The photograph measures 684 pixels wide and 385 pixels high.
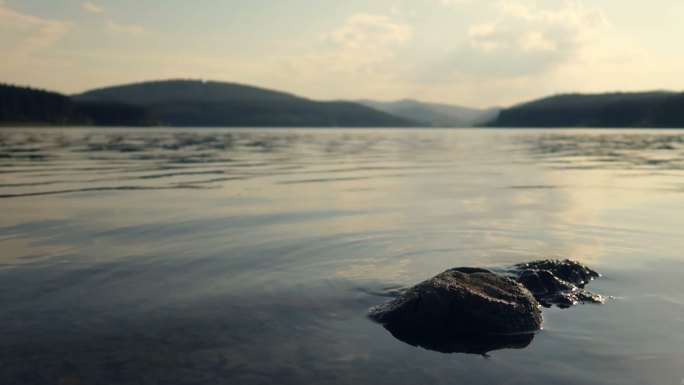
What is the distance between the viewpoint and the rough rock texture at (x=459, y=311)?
8641mm

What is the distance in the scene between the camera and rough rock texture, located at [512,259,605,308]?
1027 centimetres

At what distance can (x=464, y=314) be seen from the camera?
8.71 metres

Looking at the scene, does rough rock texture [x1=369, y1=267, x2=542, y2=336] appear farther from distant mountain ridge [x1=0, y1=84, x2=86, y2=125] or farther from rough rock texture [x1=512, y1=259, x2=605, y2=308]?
distant mountain ridge [x1=0, y1=84, x2=86, y2=125]

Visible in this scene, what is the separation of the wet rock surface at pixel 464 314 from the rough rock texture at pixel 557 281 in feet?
4.04

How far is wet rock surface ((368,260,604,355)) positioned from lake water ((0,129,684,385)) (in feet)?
0.94

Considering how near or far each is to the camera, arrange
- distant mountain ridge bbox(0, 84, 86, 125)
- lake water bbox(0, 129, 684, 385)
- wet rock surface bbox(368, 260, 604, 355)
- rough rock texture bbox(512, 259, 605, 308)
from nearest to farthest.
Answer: lake water bbox(0, 129, 684, 385)
wet rock surface bbox(368, 260, 604, 355)
rough rock texture bbox(512, 259, 605, 308)
distant mountain ridge bbox(0, 84, 86, 125)

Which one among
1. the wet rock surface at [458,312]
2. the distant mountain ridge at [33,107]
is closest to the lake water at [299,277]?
the wet rock surface at [458,312]

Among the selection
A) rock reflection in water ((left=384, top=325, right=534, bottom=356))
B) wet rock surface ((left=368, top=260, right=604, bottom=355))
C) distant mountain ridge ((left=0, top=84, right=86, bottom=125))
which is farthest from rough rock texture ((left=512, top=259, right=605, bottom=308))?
distant mountain ridge ((left=0, top=84, right=86, bottom=125))

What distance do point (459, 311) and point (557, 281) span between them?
326 cm

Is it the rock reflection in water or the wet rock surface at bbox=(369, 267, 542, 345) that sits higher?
the wet rock surface at bbox=(369, 267, 542, 345)

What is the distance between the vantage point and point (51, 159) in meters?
44.2

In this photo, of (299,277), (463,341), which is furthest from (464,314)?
(299,277)

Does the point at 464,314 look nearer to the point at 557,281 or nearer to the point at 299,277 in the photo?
the point at 557,281

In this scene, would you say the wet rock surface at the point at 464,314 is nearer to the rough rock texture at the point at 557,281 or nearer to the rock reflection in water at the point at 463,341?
the rock reflection in water at the point at 463,341
